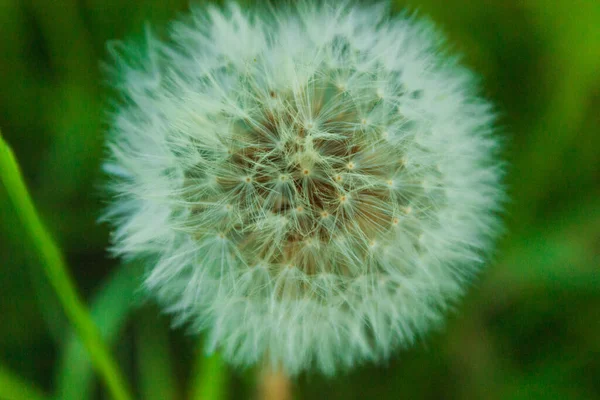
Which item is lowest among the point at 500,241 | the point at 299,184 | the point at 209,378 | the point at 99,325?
the point at 209,378

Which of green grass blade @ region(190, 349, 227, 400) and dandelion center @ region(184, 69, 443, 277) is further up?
dandelion center @ region(184, 69, 443, 277)

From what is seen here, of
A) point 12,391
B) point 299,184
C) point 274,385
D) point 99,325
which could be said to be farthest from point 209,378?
point 299,184

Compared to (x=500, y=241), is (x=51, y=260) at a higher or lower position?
lower

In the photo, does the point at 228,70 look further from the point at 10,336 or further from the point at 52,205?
the point at 10,336

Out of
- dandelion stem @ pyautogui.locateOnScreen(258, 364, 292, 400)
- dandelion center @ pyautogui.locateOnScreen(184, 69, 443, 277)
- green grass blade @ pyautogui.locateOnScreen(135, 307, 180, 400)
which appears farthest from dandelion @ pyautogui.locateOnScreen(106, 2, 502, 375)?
green grass blade @ pyautogui.locateOnScreen(135, 307, 180, 400)

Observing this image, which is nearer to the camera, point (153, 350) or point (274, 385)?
point (274, 385)

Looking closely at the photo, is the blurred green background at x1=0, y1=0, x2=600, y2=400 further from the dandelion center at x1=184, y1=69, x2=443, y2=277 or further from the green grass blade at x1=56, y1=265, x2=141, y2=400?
the dandelion center at x1=184, y1=69, x2=443, y2=277

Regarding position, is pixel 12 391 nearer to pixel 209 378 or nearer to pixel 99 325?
pixel 99 325

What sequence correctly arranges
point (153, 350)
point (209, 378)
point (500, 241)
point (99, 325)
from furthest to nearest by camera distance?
point (500, 241), point (153, 350), point (99, 325), point (209, 378)
